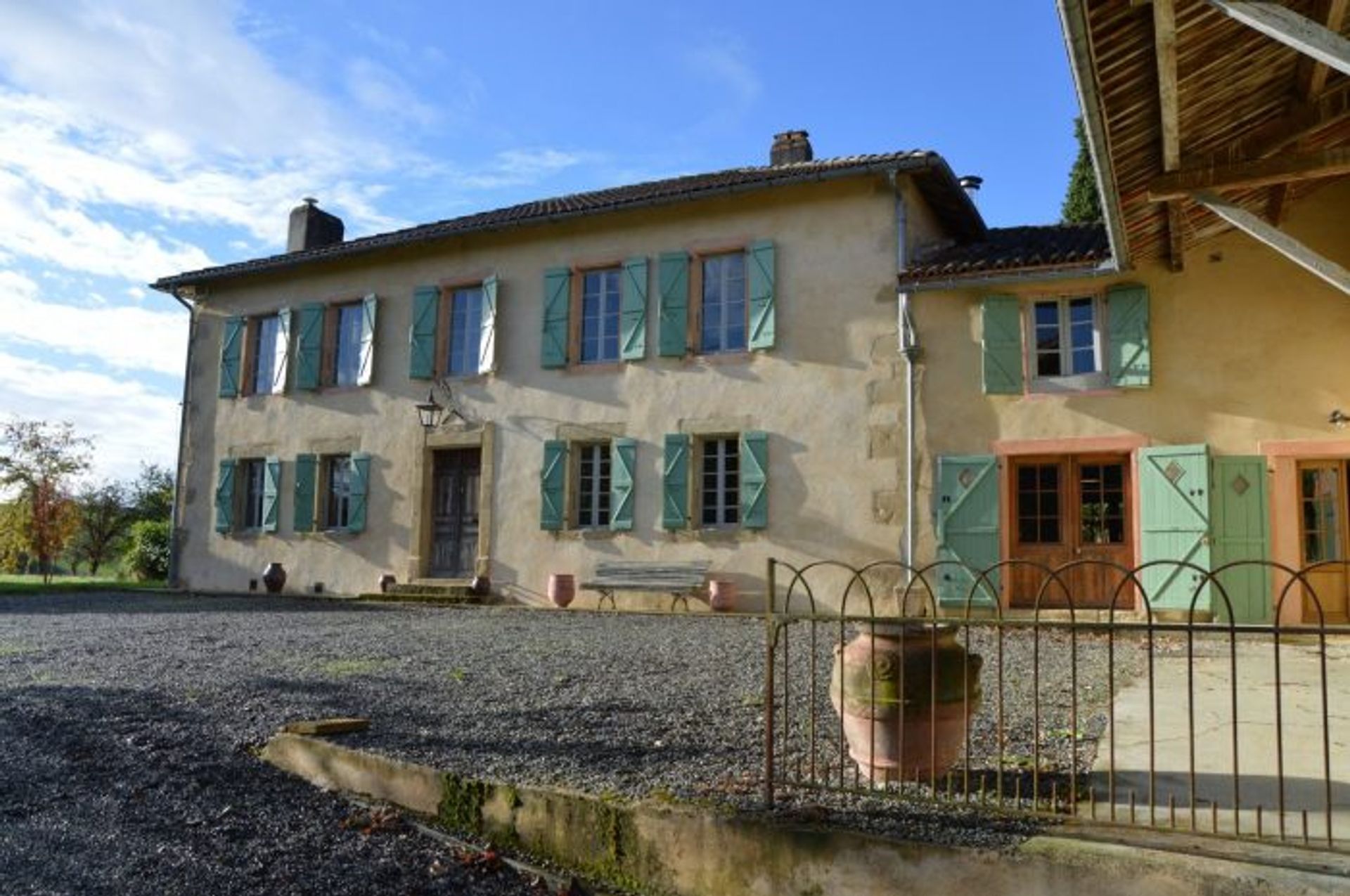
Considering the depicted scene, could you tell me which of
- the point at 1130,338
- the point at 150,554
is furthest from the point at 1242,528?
the point at 150,554

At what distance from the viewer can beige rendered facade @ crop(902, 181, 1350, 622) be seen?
1012 cm

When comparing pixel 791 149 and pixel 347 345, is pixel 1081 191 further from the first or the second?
pixel 347 345

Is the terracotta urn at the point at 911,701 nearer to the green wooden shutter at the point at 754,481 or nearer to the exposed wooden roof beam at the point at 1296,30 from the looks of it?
the exposed wooden roof beam at the point at 1296,30

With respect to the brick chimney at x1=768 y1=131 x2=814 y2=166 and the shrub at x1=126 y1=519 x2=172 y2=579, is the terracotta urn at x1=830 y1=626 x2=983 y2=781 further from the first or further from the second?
the shrub at x1=126 y1=519 x2=172 y2=579

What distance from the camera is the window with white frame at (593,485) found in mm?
13641

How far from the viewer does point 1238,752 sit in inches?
132

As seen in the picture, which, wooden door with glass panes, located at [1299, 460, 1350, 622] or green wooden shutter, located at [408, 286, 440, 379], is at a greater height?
green wooden shutter, located at [408, 286, 440, 379]

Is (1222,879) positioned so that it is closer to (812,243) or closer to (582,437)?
(812,243)

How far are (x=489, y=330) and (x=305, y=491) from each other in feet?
13.0

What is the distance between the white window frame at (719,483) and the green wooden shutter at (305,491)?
6333mm

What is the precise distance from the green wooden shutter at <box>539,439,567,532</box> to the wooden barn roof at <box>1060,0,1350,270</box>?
7411 millimetres

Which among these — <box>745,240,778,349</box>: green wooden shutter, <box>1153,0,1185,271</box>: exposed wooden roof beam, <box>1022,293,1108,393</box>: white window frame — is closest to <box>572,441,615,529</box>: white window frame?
<box>745,240,778,349</box>: green wooden shutter

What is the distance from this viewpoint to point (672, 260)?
1326 cm

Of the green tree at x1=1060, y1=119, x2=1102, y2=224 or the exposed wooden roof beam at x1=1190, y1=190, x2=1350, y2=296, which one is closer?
the exposed wooden roof beam at x1=1190, y1=190, x2=1350, y2=296
